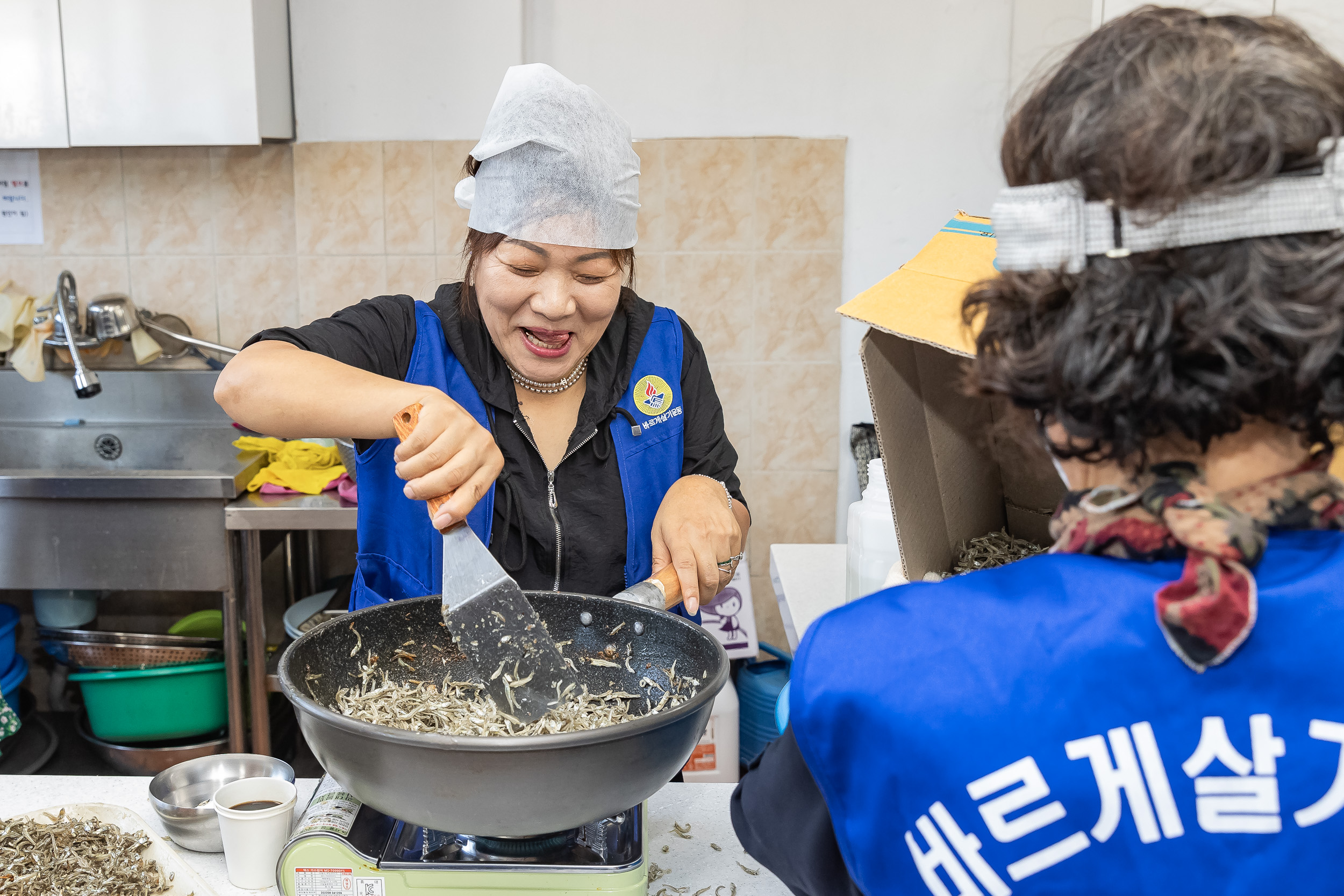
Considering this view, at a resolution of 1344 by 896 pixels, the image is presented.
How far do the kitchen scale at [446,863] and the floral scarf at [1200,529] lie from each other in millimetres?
517

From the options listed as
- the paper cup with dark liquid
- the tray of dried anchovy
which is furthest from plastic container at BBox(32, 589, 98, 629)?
the paper cup with dark liquid

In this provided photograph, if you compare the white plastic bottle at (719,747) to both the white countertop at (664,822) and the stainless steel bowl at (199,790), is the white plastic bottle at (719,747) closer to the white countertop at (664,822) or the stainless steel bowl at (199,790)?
the white countertop at (664,822)

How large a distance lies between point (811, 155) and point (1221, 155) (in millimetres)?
2521

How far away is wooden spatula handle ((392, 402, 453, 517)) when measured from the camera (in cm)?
103

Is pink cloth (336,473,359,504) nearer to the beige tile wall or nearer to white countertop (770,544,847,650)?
the beige tile wall

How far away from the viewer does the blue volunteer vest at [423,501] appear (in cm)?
141

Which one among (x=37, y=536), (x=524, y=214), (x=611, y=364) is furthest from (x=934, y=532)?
(x=37, y=536)

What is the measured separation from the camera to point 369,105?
2930 mm

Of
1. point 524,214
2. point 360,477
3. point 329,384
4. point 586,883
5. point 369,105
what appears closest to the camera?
point 586,883

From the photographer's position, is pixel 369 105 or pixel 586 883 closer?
pixel 586 883

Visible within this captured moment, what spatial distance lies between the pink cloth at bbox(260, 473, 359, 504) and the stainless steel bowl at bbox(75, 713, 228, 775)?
0.71 metres

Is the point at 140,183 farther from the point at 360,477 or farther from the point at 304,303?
the point at 360,477

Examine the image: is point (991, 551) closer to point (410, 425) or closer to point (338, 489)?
point (410, 425)

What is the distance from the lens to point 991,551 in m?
1.39
